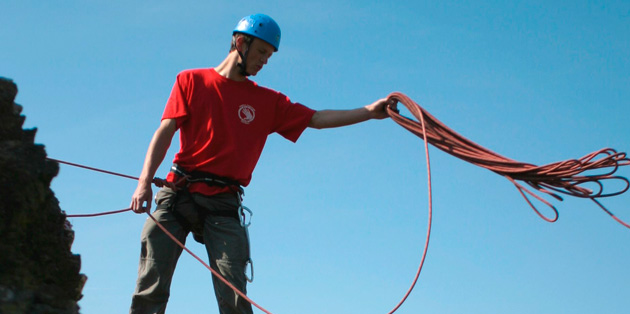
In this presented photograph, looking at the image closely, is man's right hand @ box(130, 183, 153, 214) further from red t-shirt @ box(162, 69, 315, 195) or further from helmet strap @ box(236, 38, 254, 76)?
helmet strap @ box(236, 38, 254, 76)

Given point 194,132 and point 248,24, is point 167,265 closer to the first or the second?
point 194,132

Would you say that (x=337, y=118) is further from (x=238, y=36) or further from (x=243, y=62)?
(x=238, y=36)

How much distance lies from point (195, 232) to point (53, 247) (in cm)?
151

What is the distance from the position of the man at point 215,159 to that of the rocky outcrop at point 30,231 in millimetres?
929

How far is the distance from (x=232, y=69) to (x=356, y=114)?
1046mm

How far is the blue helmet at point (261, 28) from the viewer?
239 inches

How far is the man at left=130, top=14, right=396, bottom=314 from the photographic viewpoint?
5.77 meters

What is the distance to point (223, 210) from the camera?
19.4 ft

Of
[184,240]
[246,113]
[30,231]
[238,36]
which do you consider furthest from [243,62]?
[30,231]

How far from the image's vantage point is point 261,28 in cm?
609

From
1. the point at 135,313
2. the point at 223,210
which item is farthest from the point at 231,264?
the point at 135,313

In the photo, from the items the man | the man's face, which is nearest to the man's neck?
the man

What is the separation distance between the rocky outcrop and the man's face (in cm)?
180

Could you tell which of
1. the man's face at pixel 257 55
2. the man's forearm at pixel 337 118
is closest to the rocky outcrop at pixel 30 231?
the man's face at pixel 257 55
